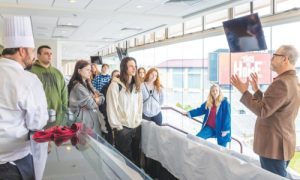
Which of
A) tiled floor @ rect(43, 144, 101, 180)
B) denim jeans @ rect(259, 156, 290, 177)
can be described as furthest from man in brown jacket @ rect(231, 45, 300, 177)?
tiled floor @ rect(43, 144, 101, 180)

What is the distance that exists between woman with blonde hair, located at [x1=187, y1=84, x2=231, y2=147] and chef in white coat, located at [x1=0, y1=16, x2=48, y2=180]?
3269 millimetres

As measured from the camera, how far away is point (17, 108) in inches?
64.6

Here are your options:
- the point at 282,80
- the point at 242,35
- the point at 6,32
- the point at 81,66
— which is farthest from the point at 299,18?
the point at 6,32

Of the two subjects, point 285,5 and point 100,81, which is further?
point 100,81

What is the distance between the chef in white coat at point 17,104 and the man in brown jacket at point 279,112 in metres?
1.58

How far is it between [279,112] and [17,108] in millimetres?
1863

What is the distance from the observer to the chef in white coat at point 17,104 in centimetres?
163

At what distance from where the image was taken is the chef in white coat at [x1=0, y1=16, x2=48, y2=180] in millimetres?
1628

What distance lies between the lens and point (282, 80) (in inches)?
93.1

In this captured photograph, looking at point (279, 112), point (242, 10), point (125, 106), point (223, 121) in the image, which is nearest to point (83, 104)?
point (125, 106)

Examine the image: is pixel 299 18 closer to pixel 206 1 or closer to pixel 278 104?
pixel 206 1

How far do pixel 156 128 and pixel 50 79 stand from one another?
140 cm

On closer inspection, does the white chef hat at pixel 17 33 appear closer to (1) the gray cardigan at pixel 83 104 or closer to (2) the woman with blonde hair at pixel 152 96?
(1) the gray cardigan at pixel 83 104

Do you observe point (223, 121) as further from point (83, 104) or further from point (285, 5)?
point (83, 104)
